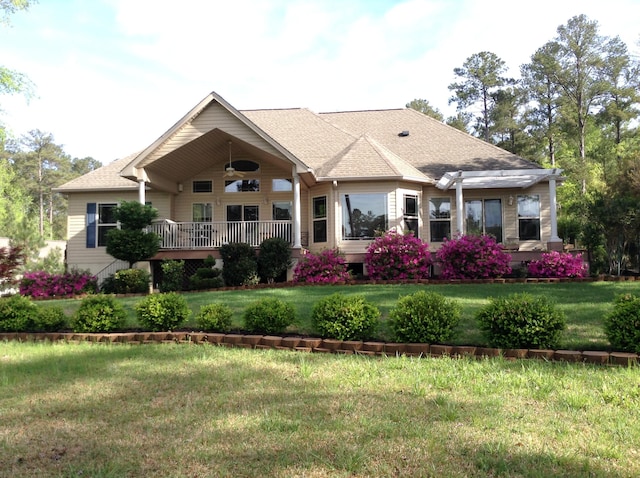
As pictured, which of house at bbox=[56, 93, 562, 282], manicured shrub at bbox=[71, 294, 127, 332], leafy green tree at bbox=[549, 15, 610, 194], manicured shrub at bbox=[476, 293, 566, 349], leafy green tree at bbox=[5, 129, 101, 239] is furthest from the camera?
leafy green tree at bbox=[5, 129, 101, 239]

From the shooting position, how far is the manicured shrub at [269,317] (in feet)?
21.0

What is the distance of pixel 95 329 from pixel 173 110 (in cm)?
1687

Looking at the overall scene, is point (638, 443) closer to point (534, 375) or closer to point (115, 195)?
point (534, 375)

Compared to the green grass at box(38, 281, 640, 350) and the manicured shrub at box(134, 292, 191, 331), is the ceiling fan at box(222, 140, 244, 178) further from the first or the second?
the manicured shrub at box(134, 292, 191, 331)

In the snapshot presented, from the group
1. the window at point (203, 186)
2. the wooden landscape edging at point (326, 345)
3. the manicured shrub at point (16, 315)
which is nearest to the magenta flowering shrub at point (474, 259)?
the wooden landscape edging at point (326, 345)

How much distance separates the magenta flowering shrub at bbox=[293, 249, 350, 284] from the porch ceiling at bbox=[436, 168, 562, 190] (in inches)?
182

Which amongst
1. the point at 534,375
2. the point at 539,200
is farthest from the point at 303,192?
the point at 534,375

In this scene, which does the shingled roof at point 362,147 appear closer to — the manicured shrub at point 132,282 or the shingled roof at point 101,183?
the shingled roof at point 101,183

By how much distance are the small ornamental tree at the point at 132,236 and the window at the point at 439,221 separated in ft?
30.9

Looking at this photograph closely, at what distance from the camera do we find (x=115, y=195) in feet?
56.2

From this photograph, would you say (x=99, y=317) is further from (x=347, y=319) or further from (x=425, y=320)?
(x=425, y=320)

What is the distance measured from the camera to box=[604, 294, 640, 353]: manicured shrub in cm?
493

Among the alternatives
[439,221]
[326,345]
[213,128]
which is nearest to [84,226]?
[213,128]

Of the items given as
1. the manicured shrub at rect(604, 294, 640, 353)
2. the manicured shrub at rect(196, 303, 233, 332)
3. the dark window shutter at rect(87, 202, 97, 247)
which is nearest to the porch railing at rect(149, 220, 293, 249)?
the dark window shutter at rect(87, 202, 97, 247)
